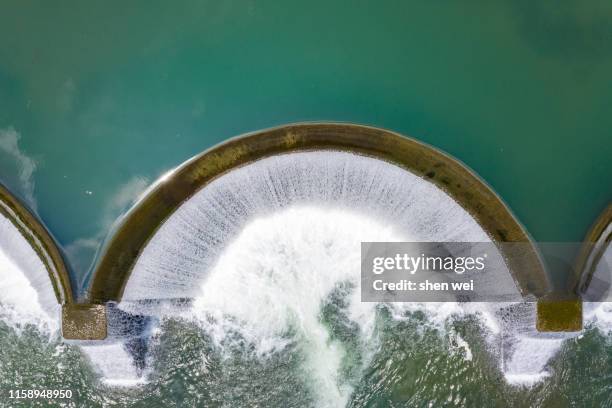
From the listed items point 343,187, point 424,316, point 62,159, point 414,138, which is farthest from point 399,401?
point 62,159

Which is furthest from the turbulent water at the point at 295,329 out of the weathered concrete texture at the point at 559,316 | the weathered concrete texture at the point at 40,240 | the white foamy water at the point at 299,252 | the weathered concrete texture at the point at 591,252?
the weathered concrete texture at the point at 559,316

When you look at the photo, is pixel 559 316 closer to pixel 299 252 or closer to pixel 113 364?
pixel 299 252

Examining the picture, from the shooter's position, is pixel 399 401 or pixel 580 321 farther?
pixel 399 401

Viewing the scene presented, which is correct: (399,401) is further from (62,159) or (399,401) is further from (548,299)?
(62,159)

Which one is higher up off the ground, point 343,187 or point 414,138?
point 414,138

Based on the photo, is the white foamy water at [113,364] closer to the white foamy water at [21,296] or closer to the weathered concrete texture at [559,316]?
the white foamy water at [21,296]

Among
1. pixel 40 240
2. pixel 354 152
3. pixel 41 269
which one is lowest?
pixel 41 269

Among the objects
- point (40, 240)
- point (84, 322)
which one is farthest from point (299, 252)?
point (40, 240)
